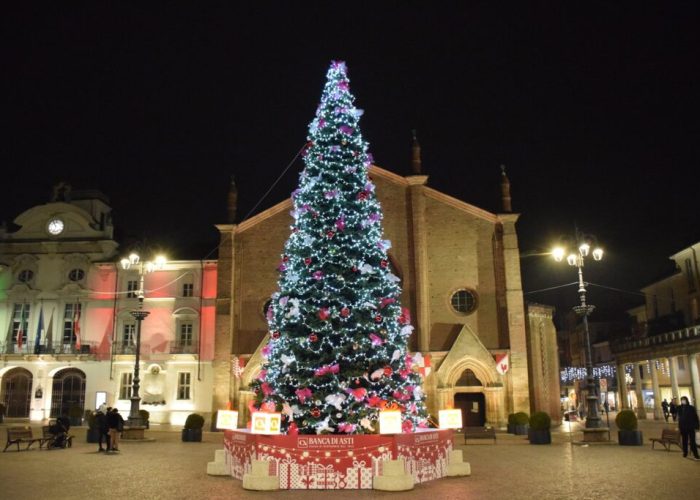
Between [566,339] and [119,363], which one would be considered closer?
[119,363]

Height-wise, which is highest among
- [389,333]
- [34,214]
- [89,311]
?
[34,214]

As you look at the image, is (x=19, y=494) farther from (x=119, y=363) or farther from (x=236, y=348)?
(x=119, y=363)

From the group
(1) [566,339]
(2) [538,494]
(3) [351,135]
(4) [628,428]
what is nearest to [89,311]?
(3) [351,135]

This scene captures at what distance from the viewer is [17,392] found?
44125 mm

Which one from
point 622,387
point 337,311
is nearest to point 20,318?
point 337,311

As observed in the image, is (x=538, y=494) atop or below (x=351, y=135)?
below

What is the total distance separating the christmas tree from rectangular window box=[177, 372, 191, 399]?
25.4 m

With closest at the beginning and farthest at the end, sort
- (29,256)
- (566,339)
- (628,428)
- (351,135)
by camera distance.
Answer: (351,135)
(628,428)
(29,256)
(566,339)

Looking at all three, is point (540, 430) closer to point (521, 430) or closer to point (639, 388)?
point (521, 430)

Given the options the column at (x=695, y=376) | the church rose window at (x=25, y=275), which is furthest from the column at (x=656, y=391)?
the church rose window at (x=25, y=275)

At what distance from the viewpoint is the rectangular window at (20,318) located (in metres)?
44.2

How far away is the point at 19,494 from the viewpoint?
12781mm

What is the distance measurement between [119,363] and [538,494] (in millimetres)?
35695

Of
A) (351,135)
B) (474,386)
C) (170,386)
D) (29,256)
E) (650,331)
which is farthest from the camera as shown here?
(650,331)
